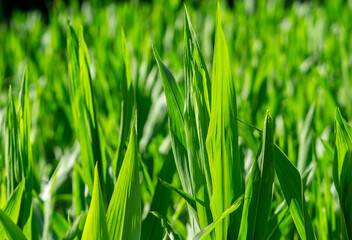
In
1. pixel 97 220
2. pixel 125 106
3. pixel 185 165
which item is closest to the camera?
pixel 97 220

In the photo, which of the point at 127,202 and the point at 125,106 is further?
the point at 125,106

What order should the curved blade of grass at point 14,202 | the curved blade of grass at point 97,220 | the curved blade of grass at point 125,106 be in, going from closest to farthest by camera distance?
the curved blade of grass at point 97,220, the curved blade of grass at point 14,202, the curved blade of grass at point 125,106

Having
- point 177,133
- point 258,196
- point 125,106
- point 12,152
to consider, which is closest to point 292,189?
point 258,196

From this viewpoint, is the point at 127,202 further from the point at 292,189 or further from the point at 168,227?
the point at 292,189

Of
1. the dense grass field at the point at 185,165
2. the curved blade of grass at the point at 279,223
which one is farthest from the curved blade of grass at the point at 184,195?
the curved blade of grass at the point at 279,223

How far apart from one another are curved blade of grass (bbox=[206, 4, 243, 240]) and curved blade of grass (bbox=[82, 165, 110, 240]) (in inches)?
4.7

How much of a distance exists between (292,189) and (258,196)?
43 mm

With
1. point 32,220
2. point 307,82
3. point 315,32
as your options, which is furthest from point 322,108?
point 32,220

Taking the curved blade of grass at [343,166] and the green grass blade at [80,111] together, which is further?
the green grass blade at [80,111]

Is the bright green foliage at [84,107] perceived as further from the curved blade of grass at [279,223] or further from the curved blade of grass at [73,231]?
the curved blade of grass at [279,223]

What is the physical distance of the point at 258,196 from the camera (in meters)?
0.49

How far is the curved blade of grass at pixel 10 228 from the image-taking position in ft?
1.42

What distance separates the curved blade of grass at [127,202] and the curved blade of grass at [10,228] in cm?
9

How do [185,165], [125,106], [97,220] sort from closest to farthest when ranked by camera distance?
[97,220] → [185,165] → [125,106]
